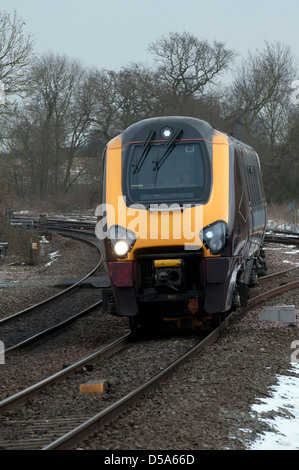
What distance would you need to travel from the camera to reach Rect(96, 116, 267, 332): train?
376 inches

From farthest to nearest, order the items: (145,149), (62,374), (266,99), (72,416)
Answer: (266,99) → (145,149) → (62,374) → (72,416)

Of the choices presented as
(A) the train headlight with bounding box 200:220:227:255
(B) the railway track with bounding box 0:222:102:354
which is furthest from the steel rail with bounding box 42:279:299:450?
(B) the railway track with bounding box 0:222:102:354

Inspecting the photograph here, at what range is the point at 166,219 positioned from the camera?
9.58 meters

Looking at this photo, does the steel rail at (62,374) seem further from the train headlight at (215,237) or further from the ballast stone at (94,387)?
the train headlight at (215,237)

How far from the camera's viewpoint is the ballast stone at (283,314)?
35.2ft

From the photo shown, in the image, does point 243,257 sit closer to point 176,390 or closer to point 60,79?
point 176,390

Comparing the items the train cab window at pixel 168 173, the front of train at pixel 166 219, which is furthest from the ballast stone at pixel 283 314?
the train cab window at pixel 168 173

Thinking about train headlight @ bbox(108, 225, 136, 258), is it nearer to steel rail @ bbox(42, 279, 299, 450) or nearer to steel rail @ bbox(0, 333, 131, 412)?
steel rail @ bbox(0, 333, 131, 412)

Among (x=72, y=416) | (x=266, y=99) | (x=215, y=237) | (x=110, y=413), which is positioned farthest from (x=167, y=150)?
(x=266, y=99)

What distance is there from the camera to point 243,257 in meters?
10.9

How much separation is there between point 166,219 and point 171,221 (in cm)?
7

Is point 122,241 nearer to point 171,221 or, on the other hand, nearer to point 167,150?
point 171,221

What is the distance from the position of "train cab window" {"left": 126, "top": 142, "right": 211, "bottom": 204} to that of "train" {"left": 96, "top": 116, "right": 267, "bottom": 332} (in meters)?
0.01

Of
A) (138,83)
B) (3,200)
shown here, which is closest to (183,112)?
(138,83)
